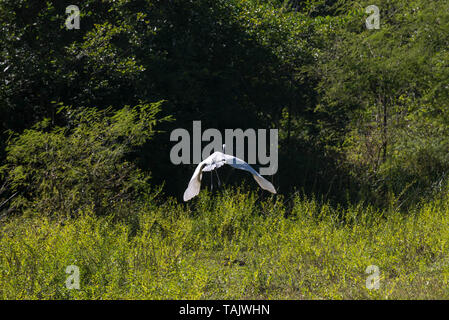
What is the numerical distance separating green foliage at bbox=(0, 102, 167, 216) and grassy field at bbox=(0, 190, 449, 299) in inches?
10.3

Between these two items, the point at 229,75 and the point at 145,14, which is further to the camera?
the point at 229,75

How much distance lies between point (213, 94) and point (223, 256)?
4.14m

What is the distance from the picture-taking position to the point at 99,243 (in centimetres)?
524

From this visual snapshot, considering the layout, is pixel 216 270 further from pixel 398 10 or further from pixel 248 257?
pixel 398 10

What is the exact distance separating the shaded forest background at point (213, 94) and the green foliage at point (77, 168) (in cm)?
2

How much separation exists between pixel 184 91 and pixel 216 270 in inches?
158

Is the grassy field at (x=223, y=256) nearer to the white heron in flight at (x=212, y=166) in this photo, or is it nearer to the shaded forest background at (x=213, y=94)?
the white heron in flight at (x=212, y=166)

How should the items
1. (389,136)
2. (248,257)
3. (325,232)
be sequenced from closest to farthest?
(248,257), (325,232), (389,136)

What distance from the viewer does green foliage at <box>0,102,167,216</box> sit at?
251 inches

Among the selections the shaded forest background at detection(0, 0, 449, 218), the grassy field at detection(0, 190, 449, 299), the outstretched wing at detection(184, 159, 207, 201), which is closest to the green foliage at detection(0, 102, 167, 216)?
the shaded forest background at detection(0, 0, 449, 218)

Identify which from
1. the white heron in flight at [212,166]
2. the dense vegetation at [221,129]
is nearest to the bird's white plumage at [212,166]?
the white heron in flight at [212,166]

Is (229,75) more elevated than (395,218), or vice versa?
(229,75)

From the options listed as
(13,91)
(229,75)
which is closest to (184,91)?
(229,75)

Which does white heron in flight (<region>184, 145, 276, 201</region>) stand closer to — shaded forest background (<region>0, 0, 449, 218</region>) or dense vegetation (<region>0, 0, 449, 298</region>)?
dense vegetation (<region>0, 0, 449, 298</region>)
